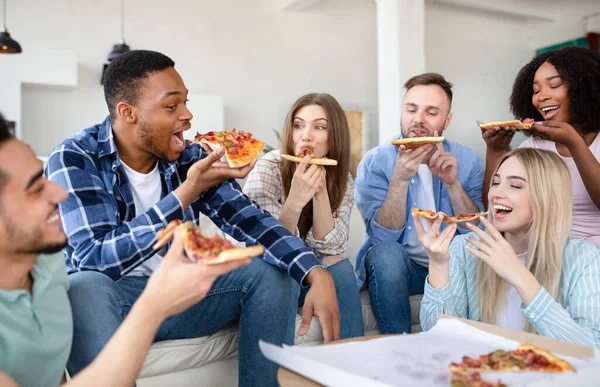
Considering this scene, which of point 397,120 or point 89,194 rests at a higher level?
point 397,120

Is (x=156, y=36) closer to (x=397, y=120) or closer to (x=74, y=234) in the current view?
(x=397, y=120)

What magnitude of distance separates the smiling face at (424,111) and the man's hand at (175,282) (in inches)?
82.2

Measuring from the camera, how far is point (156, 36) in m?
7.12

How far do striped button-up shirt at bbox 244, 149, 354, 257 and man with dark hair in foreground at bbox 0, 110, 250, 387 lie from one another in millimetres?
1436

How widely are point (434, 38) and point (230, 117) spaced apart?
3.65 m

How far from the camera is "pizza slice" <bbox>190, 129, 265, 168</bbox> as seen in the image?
2113mm

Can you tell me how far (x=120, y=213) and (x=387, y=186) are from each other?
1.51m

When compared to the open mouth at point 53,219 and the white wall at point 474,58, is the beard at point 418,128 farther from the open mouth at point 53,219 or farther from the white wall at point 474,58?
the white wall at point 474,58

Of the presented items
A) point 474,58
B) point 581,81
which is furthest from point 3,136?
point 474,58

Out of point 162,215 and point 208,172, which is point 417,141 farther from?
point 162,215

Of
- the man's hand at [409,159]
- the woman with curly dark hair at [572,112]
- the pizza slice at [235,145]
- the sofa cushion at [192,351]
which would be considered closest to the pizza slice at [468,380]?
the pizza slice at [235,145]

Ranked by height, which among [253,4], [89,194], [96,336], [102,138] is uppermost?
[253,4]

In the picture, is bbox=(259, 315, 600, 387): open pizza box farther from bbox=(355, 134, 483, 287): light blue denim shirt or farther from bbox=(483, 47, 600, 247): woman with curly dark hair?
bbox=(483, 47, 600, 247): woman with curly dark hair

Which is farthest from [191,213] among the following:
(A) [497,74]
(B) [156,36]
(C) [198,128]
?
(A) [497,74]
